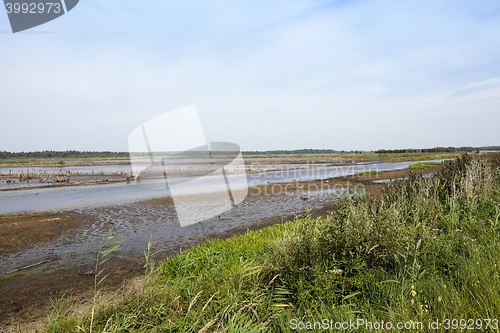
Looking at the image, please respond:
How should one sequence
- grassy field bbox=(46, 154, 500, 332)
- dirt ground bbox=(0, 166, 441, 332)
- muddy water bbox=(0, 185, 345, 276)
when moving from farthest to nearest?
muddy water bbox=(0, 185, 345, 276)
dirt ground bbox=(0, 166, 441, 332)
grassy field bbox=(46, 154, 500, 332)

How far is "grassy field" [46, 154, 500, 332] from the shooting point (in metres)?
3.01

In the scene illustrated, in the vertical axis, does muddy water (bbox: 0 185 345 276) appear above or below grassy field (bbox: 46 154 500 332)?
below

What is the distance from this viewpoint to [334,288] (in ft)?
12.3

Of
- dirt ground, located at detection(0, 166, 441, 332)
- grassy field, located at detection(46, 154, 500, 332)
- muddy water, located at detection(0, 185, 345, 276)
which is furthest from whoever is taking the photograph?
muddy water, located at detection(0, 185, 345, 276)

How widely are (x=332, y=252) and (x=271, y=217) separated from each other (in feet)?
27.1

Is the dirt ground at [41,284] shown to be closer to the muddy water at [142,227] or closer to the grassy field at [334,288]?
the muddy water at [142,227]

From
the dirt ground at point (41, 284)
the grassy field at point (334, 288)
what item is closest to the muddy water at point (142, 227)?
the dirt ground at point (41, 284)

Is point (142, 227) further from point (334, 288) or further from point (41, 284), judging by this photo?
point (334, 288)

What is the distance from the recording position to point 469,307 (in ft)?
8.78

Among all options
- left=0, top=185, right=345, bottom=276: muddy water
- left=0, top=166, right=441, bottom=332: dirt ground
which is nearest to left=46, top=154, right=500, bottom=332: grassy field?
left=0, top=166, right=441, bottom=332: dirt ground

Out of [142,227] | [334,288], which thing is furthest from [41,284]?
[334,288]

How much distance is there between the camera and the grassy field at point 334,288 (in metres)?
3.01

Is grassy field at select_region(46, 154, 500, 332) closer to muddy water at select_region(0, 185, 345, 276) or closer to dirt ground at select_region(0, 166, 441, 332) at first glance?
dirt ground at select_region(0, 166, 441, 332)

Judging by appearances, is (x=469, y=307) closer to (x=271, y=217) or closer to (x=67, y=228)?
(x=271, y=217)
